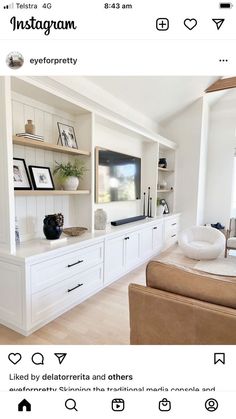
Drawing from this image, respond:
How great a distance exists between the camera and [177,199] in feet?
15.9

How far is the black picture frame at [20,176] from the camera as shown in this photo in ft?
6.15

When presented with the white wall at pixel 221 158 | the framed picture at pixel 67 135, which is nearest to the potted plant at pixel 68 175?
the framed picture at pixel 67 135

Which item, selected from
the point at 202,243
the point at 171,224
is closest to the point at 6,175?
the point at 202,243

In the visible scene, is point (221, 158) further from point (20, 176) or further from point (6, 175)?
point (6, 175)

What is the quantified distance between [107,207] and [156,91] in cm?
189

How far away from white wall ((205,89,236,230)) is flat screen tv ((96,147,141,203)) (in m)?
2.31

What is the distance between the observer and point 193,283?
1022 millimetres

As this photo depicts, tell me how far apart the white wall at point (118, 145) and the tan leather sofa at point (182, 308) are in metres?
1.93

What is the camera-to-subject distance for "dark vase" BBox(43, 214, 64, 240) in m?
1.99
